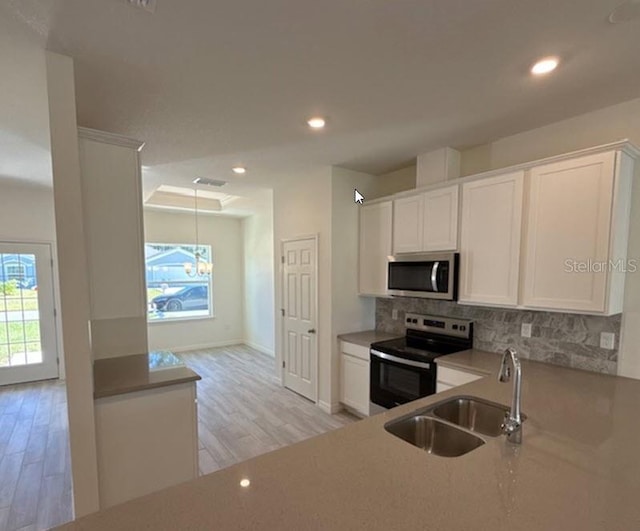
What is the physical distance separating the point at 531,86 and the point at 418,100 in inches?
26.1

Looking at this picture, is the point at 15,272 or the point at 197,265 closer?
the point at 15,272

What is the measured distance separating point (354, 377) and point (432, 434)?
1941 mm

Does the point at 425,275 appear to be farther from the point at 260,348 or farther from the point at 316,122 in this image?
the point at 260,348

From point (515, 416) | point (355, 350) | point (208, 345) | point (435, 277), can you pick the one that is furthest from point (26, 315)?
point (515, 416)

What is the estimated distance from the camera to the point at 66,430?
→ 130 inches

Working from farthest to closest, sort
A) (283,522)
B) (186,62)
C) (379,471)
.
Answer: (186,62) → (379,471) → (283,522)

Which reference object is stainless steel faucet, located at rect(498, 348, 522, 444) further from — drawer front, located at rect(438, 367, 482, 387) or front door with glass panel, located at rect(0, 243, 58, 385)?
front door with glass panel, located at rect(0, 243, 58, 385)

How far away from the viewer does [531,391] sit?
1.92 meters

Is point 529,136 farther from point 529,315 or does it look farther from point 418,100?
point 529,315

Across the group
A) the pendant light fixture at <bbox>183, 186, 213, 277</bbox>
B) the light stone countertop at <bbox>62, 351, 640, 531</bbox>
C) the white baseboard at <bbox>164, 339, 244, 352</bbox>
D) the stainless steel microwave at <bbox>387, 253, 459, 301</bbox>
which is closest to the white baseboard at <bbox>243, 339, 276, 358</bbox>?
the white baseboard at <bbox>164, 339, 244, 352</bbox>

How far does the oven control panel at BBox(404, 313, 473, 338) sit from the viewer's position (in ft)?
9.75

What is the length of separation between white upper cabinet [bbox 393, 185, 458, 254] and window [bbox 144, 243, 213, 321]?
462 centimetres

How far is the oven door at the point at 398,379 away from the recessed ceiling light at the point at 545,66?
2.13 m

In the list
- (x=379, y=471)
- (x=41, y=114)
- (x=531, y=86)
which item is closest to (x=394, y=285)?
(x=531, y=86)
